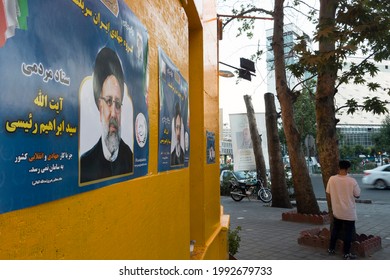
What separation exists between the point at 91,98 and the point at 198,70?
11.0 ft

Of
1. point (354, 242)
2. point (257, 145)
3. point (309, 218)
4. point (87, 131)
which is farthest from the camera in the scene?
point (257, 145)

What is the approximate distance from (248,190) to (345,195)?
392 inches

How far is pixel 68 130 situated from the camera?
4.50 feet

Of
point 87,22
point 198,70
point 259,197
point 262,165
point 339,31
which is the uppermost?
point 339,31

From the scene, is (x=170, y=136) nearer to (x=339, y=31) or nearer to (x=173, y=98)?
(x=173, y=98)

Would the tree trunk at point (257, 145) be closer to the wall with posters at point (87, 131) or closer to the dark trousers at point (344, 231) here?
the dark trousers at point (344, 231)

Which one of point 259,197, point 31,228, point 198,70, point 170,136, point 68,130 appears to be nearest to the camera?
point 31,228

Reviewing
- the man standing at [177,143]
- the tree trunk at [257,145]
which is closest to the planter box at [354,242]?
the man standing at [177,143]

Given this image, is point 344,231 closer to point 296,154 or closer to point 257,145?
point 296,154

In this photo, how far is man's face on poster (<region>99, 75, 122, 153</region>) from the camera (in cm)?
170

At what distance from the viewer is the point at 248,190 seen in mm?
15797

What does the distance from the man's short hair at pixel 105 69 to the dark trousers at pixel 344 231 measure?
17.3ft

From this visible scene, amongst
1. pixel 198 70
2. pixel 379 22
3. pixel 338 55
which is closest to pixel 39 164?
pixel 198 70

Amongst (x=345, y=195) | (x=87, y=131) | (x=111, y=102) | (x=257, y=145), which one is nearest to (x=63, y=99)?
(x=87, y=131)
